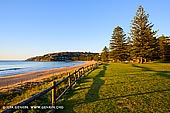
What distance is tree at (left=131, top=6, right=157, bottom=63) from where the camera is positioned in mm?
50844

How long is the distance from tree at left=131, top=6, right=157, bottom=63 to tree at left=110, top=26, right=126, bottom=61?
502 inches

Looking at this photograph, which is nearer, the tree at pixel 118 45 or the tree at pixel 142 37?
the tree at pixel 142 37

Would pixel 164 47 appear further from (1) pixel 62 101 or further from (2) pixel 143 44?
A: (1) pixel 62 101

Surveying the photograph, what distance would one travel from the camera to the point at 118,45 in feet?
222

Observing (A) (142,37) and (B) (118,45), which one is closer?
(A) (142,37)

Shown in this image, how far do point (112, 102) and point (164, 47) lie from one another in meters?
58.5

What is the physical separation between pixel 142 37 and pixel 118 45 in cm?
1566

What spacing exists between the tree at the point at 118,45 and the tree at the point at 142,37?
12.8 metres

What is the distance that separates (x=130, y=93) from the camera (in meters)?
9.86

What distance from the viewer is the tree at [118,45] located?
67250 millimetres

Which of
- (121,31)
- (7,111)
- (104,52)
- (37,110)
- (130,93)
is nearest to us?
(7,111)

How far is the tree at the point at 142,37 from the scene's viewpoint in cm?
5084

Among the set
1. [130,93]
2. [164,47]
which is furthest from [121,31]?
[130,93]

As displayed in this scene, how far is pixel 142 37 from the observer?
172 feet
